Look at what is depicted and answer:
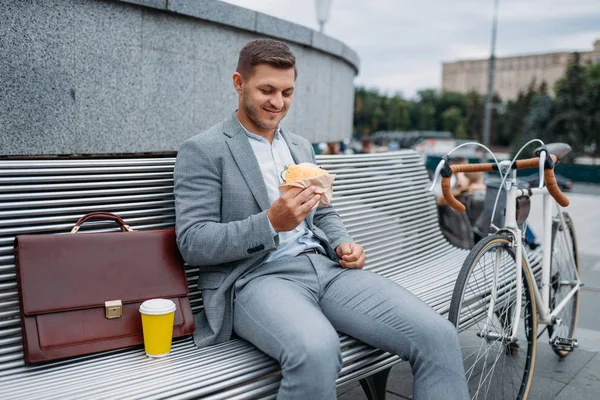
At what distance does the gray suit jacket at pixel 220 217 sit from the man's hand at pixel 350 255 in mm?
420

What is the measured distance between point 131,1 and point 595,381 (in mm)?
3797

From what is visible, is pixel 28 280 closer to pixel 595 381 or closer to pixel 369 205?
pixel 369 205

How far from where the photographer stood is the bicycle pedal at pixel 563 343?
13.4ft

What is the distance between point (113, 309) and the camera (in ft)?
7.84

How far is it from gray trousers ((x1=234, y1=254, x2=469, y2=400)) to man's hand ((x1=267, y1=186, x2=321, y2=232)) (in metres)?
0.30

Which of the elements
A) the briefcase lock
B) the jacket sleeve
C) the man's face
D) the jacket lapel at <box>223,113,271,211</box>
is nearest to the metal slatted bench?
the briefcase lock

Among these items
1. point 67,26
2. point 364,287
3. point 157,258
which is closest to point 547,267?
point 364,287


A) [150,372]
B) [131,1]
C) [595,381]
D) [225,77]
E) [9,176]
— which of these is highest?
[131,1]

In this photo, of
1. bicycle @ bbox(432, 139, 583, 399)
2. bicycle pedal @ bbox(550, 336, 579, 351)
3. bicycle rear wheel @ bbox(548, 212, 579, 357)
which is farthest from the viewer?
bicycle rear wheel @ bbox(548, 212, 579, 357)

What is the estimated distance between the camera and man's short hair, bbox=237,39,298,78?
2725 millimetres

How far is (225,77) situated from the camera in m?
4.75

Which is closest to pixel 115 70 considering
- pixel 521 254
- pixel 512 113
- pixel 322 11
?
pixel 521 254

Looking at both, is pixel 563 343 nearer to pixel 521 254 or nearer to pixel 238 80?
pixel 521 254

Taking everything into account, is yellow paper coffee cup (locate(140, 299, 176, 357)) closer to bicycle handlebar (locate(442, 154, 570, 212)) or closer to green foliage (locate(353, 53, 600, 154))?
bicycle handlebar (locate(442, 154, 570, 212))
